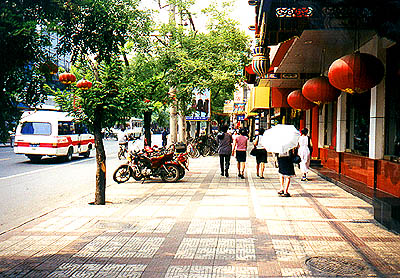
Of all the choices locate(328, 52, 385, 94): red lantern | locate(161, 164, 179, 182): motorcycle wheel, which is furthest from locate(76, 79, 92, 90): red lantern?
locate(328, 52, 385, 94): red lantern

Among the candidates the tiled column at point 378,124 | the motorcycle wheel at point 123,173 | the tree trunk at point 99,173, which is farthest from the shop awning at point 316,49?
the motorcycle wheel at point 123,173

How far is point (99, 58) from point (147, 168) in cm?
824

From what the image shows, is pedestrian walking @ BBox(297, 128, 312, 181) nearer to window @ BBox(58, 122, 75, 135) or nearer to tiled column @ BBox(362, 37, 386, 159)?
tiled column @ BBox(362, 37, 386, 159)

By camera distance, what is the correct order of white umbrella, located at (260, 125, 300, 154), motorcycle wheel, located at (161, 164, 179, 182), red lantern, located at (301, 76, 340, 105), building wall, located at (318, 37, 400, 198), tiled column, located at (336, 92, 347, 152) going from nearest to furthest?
1. building wall, located at (318, 37, 400, 198)
2. white umbrella, located at (260, 125, 300, 154)
3. red lantern, located at (301, 76, 340, 105)
4. motorcycle wheel, located at (161, 164, 179, 182)
5. tiled column, located at (336, 92, 347, 152)

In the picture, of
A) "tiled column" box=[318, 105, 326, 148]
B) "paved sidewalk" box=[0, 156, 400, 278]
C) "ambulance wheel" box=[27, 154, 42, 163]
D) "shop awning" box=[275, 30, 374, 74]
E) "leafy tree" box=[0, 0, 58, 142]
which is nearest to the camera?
"leafy tree" box=[0, 0, 58, 142]

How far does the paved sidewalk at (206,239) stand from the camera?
5.34 meters

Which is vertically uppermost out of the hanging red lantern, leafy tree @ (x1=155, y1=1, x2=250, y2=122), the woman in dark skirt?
leafy tree @ (x1=155, y1=1, x2=250, y2=122)

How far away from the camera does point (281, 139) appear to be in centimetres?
1066

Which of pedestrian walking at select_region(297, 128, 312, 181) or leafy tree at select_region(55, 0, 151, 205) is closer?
leafy tree at select_region(55, 0, 151, 205)

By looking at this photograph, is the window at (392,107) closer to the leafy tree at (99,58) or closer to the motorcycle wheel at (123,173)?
the leafy tree at (99,58)

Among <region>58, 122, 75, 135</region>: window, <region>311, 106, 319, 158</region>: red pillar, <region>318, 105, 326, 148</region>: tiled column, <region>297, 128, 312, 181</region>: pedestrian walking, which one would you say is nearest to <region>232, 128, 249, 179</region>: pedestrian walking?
<region>297, 128, 312, 181</region>: pedestrian walking

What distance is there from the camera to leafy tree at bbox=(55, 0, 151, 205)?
5184 mm

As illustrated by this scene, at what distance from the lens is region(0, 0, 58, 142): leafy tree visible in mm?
4176

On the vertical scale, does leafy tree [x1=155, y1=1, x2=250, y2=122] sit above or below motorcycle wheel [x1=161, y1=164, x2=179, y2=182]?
above
